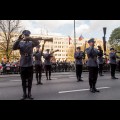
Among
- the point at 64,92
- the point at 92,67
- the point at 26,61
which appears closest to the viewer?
the point at 26,61

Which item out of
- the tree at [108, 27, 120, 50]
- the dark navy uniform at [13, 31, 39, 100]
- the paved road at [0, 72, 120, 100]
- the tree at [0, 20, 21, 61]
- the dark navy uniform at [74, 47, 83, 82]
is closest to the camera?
the dark navy uniform at [13, 31, 39, 100]

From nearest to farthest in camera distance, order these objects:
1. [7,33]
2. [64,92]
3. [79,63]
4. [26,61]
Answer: [26,61] → [64,92] → [79,63] → [7,33]

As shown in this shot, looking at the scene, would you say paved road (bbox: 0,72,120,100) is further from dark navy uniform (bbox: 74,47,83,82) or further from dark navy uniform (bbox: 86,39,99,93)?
dark navy uniform (bbox: 74,47,83,82)

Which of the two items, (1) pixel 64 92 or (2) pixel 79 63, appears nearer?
(1) pixel 64 92

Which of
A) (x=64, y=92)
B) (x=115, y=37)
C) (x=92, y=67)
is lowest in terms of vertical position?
(x=64, y=92)

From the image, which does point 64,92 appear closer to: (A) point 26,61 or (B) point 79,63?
(A) point 26,61

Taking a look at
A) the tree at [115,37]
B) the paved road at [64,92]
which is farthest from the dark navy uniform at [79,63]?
the tree at [115,37]

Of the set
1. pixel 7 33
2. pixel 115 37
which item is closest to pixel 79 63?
pixel 7 33

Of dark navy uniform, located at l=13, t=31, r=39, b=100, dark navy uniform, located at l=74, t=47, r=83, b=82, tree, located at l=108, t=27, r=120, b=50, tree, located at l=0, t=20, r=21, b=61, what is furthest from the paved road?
tree, located at l=108, t=27, r=120, b=50

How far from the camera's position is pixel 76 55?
16406mm
